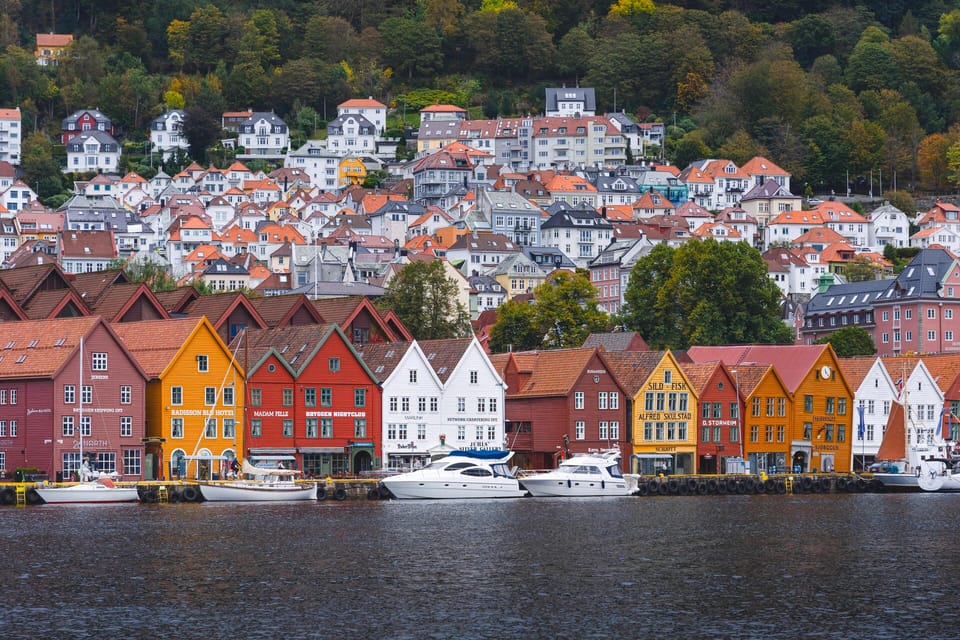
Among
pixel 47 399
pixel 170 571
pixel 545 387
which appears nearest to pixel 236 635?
pixel 170 571

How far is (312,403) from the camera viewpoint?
97000mm

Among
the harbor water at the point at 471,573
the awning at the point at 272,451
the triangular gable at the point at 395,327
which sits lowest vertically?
the harbor water at the point at 471,573

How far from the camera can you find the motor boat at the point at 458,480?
300ft

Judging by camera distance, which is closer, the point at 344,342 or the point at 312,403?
the point at 312,403

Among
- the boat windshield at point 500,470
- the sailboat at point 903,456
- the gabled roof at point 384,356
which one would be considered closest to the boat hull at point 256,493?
the boat windshield at point 500,470

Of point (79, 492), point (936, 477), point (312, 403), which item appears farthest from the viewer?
point (936, 477)

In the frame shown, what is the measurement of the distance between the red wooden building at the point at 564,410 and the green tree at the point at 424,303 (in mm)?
24353

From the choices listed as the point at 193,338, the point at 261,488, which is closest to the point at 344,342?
the point at 193,338

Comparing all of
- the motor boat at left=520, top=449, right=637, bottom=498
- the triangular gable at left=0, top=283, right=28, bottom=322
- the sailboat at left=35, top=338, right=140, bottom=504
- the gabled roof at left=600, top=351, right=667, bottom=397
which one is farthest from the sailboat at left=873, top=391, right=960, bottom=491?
the triangular gable at left=0, top=283, right=28, bottom=322

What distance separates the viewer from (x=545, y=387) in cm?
10675

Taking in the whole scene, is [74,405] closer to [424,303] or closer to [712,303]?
[424,303]

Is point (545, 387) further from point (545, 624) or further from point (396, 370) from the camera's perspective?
point (545, 624)

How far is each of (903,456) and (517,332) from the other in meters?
33.6

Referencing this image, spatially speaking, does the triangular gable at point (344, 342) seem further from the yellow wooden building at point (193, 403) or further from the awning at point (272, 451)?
the awning at point (272, 451)
